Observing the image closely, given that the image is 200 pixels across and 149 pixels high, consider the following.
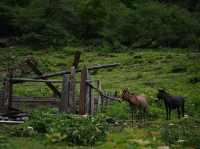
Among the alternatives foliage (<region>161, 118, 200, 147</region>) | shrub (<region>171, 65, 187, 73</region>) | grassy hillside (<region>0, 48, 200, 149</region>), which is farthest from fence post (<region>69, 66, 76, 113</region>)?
shrub (<region>171, 65, 187, 73</region>)

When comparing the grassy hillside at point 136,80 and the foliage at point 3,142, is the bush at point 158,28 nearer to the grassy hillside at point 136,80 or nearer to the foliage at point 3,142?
the grassy hillside at point 136,80

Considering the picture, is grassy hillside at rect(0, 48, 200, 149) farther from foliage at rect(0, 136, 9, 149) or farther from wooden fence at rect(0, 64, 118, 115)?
wooden fence at rect(0, 64, 118, 115)

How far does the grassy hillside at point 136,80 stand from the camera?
611 inches

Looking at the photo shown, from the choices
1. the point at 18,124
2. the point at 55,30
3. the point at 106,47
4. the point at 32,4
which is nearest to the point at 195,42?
the point at 106,47

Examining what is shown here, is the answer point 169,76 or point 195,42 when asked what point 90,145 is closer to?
point 169,76

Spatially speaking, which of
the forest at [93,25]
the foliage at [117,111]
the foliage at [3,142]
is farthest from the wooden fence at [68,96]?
the forest at [93,25]

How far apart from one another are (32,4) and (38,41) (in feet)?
27.7

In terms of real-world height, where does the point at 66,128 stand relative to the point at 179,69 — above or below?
below

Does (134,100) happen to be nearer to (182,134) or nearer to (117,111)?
(117,111)

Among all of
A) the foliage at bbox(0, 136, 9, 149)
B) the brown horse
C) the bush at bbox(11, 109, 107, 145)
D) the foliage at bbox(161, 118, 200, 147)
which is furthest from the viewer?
the brown horse

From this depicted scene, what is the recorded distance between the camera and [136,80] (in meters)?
35.8

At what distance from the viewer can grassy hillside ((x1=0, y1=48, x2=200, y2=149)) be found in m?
15.5

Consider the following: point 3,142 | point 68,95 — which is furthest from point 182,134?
point 3,142

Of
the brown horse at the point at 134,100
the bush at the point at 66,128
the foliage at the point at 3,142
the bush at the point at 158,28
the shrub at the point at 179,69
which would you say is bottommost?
the foliage at the point at 3,142
